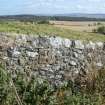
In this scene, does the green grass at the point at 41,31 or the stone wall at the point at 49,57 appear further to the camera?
the green grass at the point at 41,31

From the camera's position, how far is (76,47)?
30.9ft

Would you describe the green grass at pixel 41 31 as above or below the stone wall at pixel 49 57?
above

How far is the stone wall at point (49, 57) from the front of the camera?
8883mm

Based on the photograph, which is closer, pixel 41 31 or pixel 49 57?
pixel 49 57

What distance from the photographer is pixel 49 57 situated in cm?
916

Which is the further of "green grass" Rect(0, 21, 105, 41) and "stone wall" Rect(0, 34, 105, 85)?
"green grass" Rect(0, 21, 105, 41)

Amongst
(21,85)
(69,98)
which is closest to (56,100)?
(69,98)

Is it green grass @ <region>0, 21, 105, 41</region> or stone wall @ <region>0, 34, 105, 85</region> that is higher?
green grass @ <region>0, 21, 105, 41</region>

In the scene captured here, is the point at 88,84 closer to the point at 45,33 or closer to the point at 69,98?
the point at 69,98

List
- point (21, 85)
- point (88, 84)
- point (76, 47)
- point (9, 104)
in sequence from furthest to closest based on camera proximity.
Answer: point (76, 47) → point (88, 84) → point (21, 85) → point (9, 104)

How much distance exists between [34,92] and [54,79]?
1.51 meters

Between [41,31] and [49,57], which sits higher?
[41,31]

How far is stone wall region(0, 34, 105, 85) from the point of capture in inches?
350

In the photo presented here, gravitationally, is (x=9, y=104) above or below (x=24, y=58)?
below
